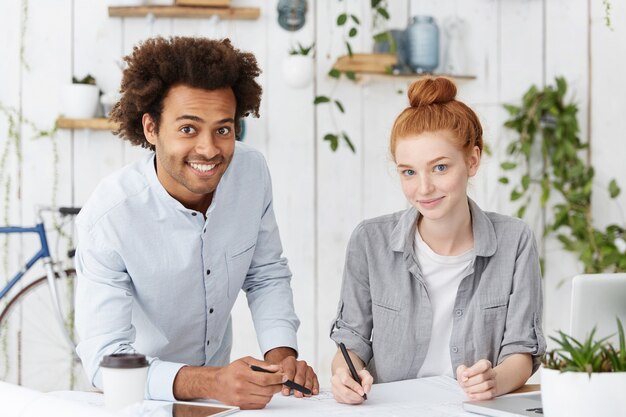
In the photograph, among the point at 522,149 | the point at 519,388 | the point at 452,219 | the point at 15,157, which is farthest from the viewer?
the point at 522,149

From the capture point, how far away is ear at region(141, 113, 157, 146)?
1883 millimetres

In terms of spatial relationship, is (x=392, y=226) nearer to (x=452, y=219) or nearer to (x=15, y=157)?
(x=452, y=219)

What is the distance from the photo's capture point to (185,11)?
3404 millimetres

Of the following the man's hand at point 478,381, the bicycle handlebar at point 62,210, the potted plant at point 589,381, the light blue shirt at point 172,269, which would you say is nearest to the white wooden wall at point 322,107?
the bicycle handlebar at point 62,210

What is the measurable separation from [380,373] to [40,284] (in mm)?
1944

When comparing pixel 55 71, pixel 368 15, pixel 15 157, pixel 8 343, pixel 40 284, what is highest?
pixel 368 15

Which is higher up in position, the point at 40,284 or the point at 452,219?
the point at 452,219

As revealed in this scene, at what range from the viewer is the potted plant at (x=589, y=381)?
1.27 meters

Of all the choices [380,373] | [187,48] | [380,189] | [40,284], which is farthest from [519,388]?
[40,284]

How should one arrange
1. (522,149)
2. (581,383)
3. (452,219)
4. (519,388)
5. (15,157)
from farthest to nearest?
1. (522,149)
2. (15,157)
3. (452,219)
4. (519,388)
5. (581,383)

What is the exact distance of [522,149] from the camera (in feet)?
12.0

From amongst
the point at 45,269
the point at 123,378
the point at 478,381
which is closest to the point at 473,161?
the point at 478,381

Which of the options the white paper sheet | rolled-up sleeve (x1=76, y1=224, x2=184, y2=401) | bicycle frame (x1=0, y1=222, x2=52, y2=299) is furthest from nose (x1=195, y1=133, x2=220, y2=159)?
bicycle frame (x1=0, y1=222, x2=52, y2=299)

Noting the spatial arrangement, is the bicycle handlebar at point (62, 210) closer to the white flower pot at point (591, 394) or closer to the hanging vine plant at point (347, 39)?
the hanging vine plant at point (347, 39)
